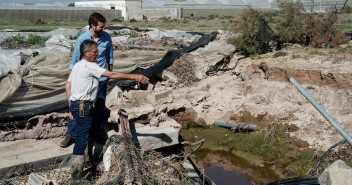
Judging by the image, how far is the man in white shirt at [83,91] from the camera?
4.68m

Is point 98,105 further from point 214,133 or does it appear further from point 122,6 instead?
point 122,6

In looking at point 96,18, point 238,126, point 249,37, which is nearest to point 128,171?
point 96,18

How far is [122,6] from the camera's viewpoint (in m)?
44.2

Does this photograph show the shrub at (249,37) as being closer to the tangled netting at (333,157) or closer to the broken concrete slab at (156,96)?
the broken concrete slab at (156,96)

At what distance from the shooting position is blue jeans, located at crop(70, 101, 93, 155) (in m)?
4.83

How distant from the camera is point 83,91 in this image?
15.6 ft

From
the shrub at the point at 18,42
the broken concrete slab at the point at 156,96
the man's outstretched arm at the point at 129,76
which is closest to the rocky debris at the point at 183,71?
the broken concrete slab at the point at 156,96

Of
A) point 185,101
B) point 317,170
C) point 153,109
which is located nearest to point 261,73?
point 185,101

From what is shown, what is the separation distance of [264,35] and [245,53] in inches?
33.9

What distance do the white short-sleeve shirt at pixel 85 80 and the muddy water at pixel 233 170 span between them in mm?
3335

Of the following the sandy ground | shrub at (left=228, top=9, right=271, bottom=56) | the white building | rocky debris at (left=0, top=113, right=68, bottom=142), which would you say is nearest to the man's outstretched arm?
rocky debris at (left=0, top=113, right=68, bottom=142)

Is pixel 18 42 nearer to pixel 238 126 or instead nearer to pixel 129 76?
pixel 238 126

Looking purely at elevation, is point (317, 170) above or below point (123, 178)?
below

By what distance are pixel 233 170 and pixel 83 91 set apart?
12.8 ft
